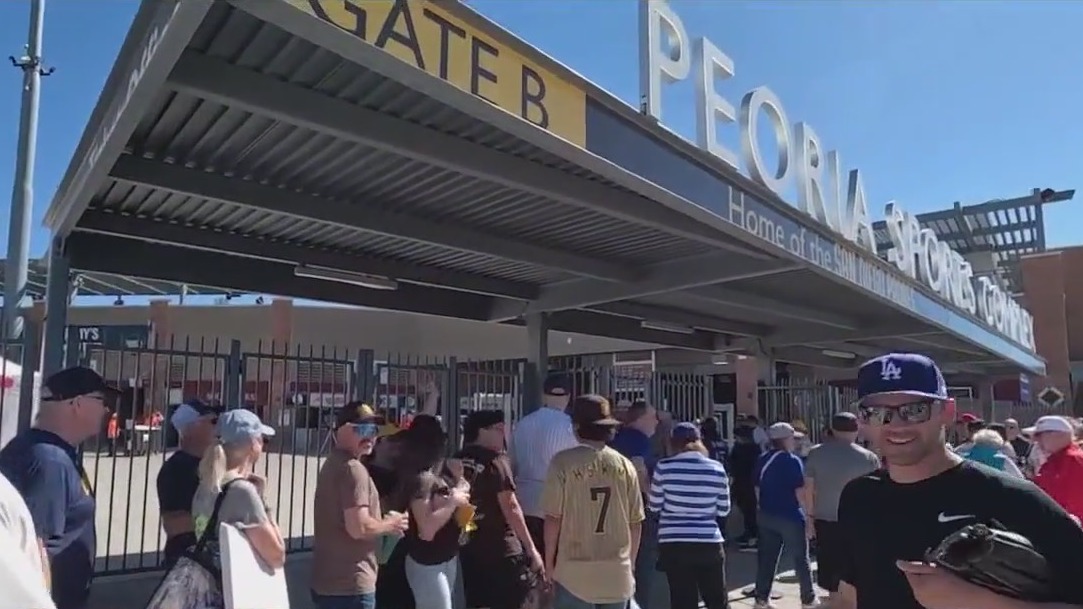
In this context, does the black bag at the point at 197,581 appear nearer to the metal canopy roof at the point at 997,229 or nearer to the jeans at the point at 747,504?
the jeans at the point at 747,504

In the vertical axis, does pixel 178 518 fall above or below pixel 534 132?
below

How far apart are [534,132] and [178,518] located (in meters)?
2.84

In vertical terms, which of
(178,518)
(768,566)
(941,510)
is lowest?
(768,566)

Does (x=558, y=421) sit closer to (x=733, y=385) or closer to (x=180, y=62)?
(x=180, y=62)

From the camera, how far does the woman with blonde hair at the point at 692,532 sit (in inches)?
258

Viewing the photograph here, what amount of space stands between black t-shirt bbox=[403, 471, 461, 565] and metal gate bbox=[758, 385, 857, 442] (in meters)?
10.5

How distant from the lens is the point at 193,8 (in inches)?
136

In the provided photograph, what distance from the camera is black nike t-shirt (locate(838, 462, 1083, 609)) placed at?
236 centimetres

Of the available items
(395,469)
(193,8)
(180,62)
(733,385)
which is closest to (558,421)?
(395,469)

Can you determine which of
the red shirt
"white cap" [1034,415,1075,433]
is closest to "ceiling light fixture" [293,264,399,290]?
"white cap" [1034,415,1075,433]

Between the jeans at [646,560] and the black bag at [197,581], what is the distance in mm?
4534

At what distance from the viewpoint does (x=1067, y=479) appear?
6.77 metres

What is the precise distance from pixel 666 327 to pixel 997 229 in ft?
80.4

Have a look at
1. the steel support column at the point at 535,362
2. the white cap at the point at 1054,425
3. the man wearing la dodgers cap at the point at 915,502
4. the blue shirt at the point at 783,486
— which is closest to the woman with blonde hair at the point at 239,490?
the man wearing la dodgers cap at the point at 915,502
